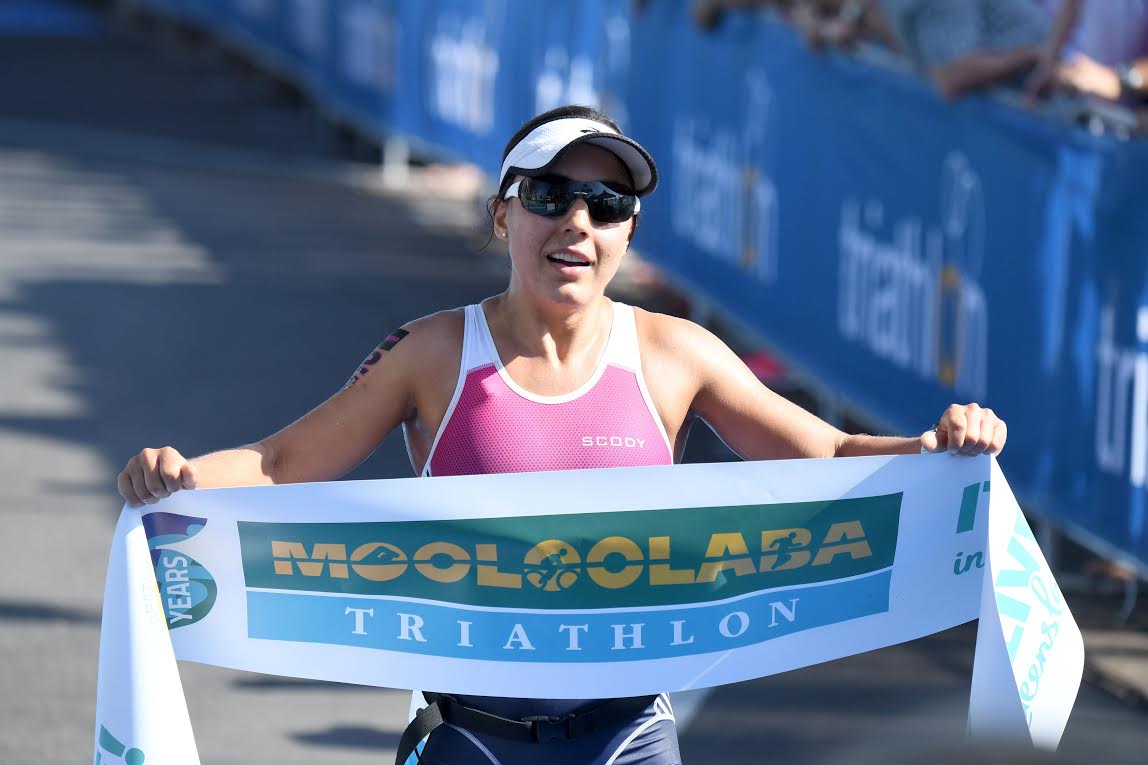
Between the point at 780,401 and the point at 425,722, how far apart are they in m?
0.91

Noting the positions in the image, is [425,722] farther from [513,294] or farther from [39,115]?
[39,115]

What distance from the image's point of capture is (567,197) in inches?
138

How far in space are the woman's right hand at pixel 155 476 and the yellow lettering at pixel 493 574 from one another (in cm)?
55

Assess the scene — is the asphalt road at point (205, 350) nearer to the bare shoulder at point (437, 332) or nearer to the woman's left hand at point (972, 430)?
the woman's left hand at point (972, 430)

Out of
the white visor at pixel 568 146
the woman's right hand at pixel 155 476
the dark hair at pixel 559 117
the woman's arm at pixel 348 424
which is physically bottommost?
the woman's right hand at pixel 155 476

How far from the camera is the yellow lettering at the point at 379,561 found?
3.70 metres

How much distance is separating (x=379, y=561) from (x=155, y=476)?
47 centimetres

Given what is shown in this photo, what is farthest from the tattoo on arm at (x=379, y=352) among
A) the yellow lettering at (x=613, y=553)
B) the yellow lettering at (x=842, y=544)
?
the yellow lettering at (x=842, y=544)

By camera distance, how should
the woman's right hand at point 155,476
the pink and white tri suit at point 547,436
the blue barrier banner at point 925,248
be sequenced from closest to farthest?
the woman's right hand at point 155,476
the pink and white tri suit at point 547,436
the blue barrier banner at point 925,248

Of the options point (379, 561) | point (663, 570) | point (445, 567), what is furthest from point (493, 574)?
point (663, 570)

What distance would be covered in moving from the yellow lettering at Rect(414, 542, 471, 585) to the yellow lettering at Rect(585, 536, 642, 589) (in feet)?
0.78

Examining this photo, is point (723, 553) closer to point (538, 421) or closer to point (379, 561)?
point (538, 421)

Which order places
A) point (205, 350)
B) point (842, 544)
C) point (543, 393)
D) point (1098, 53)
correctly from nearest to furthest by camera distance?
point (543, 393)
point (842, 544)
point (1098, 53)
point (205, 350)

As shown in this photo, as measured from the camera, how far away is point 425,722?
362 cm
